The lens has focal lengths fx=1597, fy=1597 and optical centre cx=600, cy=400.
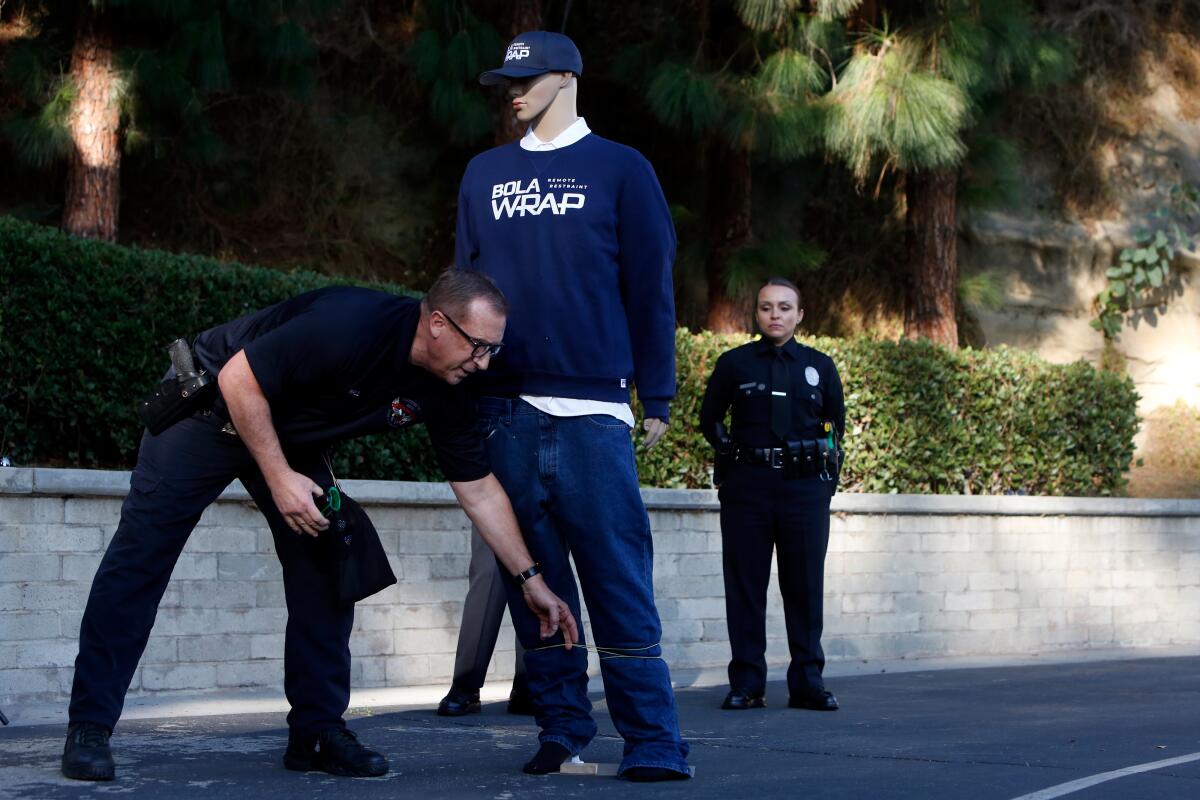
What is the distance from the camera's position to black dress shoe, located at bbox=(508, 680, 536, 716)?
264 inches

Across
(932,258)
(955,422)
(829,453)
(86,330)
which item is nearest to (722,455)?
(829,453)

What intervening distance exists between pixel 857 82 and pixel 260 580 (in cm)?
676

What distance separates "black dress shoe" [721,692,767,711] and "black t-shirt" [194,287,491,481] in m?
2.80

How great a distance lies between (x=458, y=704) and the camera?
668cm

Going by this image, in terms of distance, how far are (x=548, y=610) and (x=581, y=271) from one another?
102cm

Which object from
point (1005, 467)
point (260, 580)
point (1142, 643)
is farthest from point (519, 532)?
point (1142, 643)

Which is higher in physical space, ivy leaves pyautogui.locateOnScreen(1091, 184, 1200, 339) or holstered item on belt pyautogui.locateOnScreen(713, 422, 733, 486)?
ivy leaves pyautogui.locateOnScreen(1091, 184, 1200, 339)

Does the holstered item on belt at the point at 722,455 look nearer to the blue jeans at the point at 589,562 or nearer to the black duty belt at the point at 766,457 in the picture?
the black duty belt at the point at 766,457

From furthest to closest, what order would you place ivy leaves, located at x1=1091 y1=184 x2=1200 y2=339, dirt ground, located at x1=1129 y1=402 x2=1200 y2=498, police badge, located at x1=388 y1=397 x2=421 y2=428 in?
ivy leaves, located at x1=1091 y1=184 x2=1200 y2=339 → dirt ground, located at x1=1129 y1=402 x2=1200 y2=498 → police badge, located at x1=388 y1=397 x2=421 y2=428

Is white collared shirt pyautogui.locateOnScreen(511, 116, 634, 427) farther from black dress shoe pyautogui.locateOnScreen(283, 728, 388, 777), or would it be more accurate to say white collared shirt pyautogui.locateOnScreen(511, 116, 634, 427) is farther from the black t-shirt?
black dress shoe pyautogui.locateOnScreen(283, 728, 388, 777)

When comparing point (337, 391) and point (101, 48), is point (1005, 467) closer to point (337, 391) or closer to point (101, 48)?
point (101, 48)

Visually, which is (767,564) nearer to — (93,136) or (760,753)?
(760,753)

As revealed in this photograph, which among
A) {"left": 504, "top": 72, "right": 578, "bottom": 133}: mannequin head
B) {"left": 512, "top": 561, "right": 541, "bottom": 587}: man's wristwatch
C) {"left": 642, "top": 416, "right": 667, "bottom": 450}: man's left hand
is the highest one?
{"left": 504, "top": 72, "right": 578, "bottom": 133}: mannequin head

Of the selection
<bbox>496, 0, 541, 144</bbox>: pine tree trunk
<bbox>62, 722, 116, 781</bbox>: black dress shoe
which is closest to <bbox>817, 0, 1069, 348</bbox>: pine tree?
<bbox>496, 0, 541, 144</bbox>: pine tree trunk
